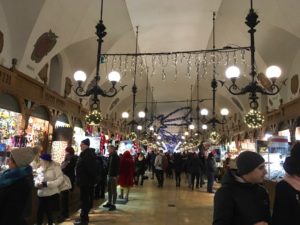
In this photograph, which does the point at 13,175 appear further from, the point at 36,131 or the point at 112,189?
the point at 36,131

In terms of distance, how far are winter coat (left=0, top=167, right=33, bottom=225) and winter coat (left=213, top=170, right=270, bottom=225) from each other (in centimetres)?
154

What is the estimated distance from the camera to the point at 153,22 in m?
13.3

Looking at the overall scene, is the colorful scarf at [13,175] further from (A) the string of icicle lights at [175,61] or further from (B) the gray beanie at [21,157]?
(A) the string of icicle lights at [175,61]

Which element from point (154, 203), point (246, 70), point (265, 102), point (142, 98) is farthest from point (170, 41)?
point (142, 98)

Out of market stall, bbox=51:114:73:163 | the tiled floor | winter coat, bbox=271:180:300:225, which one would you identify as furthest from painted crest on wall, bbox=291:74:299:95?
winter coat, bbox=271:180:300:225

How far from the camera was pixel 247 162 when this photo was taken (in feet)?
7.45

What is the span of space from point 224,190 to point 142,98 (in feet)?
78.2

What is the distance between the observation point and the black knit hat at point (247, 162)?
2252 millimetres

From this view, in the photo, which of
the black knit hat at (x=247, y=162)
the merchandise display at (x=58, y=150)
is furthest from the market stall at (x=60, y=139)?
the black knit hat at (x=247, y=162)

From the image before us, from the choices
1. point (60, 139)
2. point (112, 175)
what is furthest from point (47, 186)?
point (60, 139)

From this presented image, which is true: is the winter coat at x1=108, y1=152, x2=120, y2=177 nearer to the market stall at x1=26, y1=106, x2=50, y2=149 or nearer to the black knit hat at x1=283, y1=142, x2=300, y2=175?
the market stall at x1=26, y1=106, x2=50, y2=149

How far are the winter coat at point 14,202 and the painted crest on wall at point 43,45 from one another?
723cm

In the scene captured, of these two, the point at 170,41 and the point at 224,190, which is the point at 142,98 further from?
the point at 224,190

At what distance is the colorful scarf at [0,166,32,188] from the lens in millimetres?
2787
